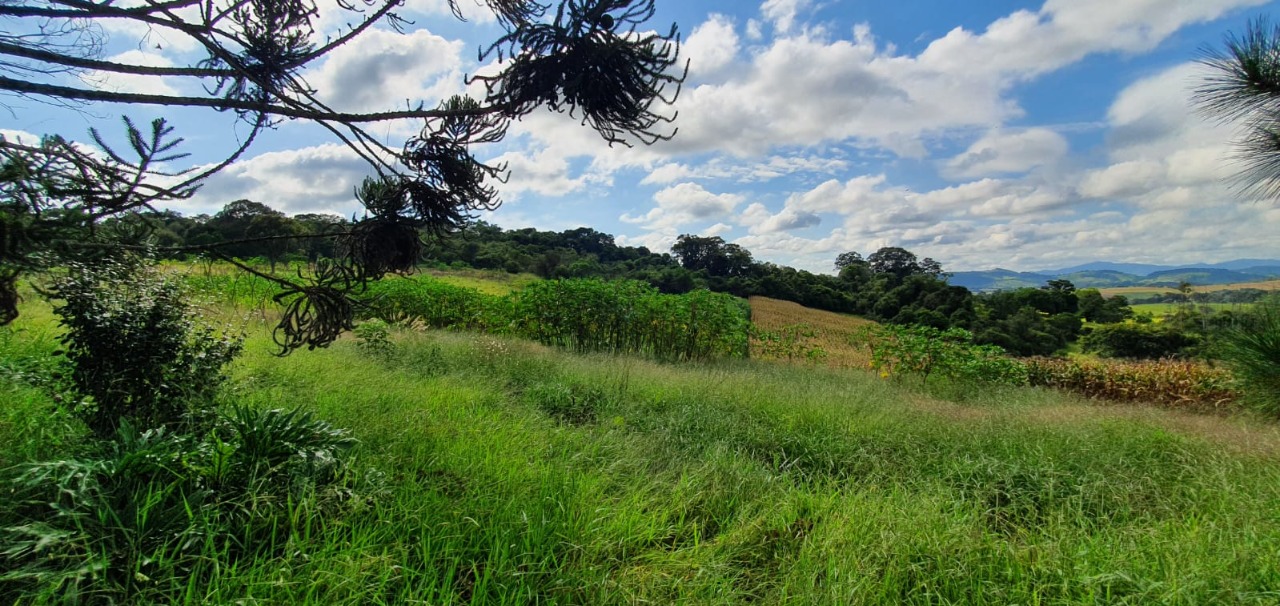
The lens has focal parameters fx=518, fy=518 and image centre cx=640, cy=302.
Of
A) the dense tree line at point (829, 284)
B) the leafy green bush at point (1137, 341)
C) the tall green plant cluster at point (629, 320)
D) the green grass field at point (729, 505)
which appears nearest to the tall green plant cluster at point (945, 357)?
the tall green plant cluster at point (629, 320)

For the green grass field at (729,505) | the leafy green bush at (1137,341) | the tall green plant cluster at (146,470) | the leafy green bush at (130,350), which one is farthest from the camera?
the leafy green bush at (1137,341)

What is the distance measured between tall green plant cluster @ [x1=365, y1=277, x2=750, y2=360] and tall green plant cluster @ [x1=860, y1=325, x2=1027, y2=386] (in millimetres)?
3195

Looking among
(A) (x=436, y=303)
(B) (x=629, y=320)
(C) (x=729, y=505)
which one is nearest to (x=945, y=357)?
(B) (x=629, y=320)

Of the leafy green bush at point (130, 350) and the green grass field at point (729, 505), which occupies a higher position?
the leafy green bush at point (130, 350)

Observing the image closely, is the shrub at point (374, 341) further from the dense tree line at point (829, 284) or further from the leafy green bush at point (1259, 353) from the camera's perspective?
the leafy green bush at point (1259, 353)

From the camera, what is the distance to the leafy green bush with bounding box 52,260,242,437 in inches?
107

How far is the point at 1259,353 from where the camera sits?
4.71m

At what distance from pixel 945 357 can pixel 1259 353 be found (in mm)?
4621

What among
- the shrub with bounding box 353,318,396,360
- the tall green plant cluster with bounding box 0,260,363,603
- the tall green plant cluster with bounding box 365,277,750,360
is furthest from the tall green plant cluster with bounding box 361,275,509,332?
the tall green plant cluster with bounding box 0,260,363,603

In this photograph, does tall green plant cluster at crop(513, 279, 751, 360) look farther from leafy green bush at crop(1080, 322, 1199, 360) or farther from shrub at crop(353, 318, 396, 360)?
leafy green bush at crop(1080, 322, 1199, 360)

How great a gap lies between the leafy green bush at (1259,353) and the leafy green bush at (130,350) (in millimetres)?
8167

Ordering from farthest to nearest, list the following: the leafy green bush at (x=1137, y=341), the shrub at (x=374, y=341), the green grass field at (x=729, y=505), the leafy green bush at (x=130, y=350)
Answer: the leafy green bush at (x=1137, y=341)
the shrub at (x=374, y=341)
the leafy green bush at (x=130, y=350)
the green grass field at (x=729, y=505)

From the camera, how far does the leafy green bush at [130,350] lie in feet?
8.95

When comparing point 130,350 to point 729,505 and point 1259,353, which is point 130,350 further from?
point 1259,353
